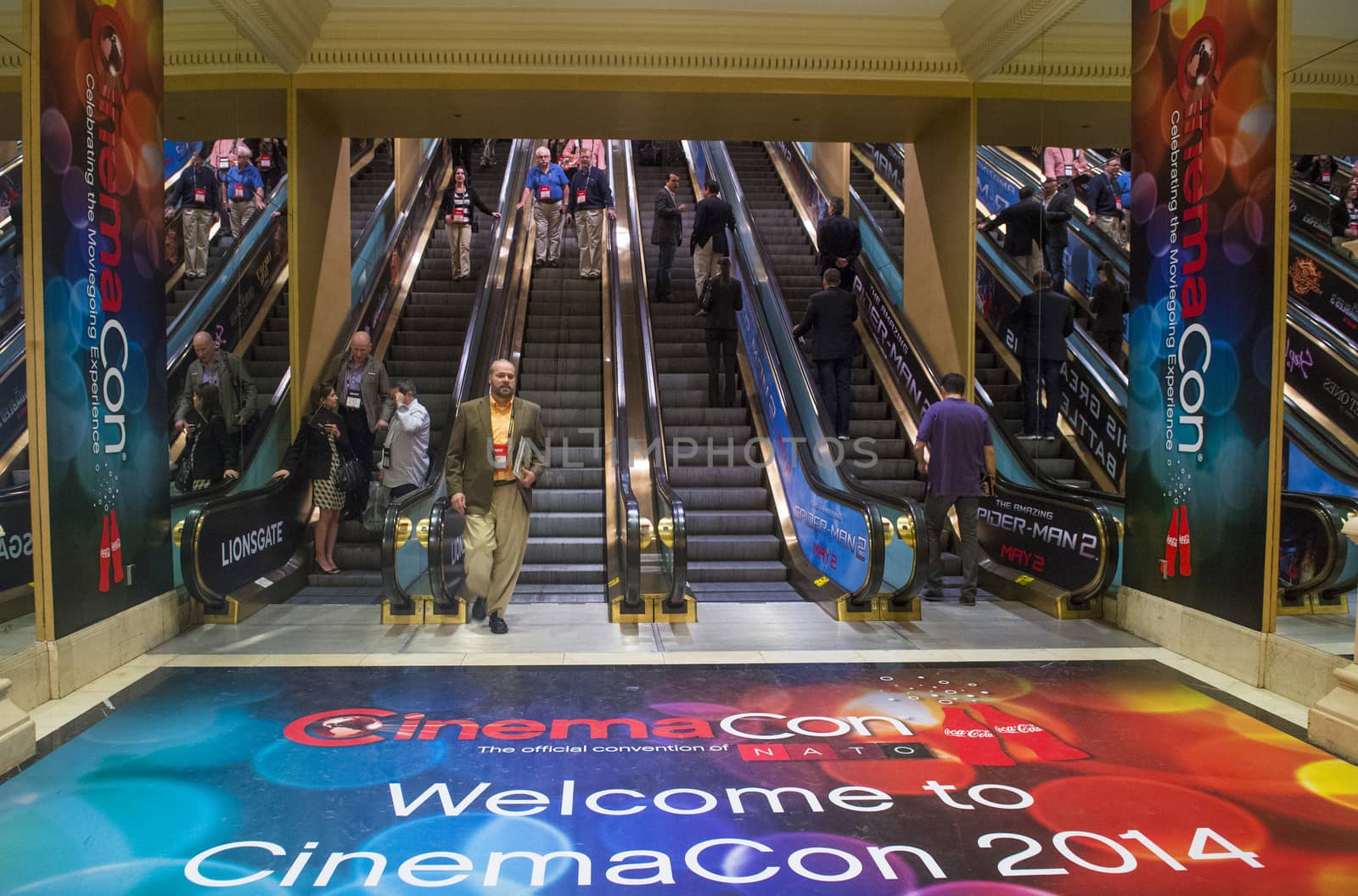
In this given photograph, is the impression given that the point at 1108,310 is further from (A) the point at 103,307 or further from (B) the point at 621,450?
(A) the point at 103,307

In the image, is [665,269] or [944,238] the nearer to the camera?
[944,238]

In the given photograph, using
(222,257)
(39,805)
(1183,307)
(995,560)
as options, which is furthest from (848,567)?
(222,257)

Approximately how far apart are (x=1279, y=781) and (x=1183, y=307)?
2.54 metres

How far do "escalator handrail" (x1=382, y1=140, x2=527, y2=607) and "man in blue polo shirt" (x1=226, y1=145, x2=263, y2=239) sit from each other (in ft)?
7.44

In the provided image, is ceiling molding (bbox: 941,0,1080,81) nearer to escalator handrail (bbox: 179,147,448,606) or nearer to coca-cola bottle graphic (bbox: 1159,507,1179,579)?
coca-cola bottle graphic (bbox: 1159,507,1179,579)

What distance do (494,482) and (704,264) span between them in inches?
232

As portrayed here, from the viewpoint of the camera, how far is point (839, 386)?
27.1 ft

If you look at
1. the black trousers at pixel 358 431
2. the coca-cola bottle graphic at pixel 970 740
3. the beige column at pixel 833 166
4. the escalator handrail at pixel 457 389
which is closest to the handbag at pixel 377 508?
the black trousers at pixel 358 431

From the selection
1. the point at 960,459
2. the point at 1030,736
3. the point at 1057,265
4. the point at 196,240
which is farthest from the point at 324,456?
the point at 1057,265

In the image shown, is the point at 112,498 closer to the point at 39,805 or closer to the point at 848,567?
the point at 39,805

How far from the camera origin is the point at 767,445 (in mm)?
8438

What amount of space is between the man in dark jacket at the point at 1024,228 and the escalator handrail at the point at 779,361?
Result: 83.0 inches

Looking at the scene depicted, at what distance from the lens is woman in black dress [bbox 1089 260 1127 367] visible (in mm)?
6977

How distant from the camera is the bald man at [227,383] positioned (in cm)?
689
